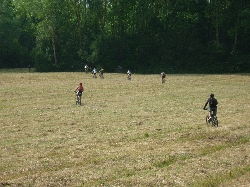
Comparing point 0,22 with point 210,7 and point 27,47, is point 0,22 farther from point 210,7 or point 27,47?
point 210,7

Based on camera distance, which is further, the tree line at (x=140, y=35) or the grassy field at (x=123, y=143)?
the tree line at (x=140, y=35)

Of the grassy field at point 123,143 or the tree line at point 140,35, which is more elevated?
the tree line at point 140,35

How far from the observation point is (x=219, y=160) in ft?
48.0

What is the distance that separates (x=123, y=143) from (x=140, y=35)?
2352 inches

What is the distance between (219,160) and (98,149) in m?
5.90

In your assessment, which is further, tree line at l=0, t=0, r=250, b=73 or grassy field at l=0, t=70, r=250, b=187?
tree line at l=0, t=0, r=250, b=73

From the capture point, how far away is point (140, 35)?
7494 centimetres

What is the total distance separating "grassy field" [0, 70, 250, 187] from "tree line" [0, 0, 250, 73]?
40.3 meters

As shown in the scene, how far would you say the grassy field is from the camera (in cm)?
1277

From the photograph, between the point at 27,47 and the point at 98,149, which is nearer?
the point at 98,149

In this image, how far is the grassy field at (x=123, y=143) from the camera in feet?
41.9

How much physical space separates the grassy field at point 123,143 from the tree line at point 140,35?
4029cm

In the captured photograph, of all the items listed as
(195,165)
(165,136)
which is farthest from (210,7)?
(195,165)

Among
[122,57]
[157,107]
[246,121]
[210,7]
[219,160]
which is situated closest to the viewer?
[219,160]
